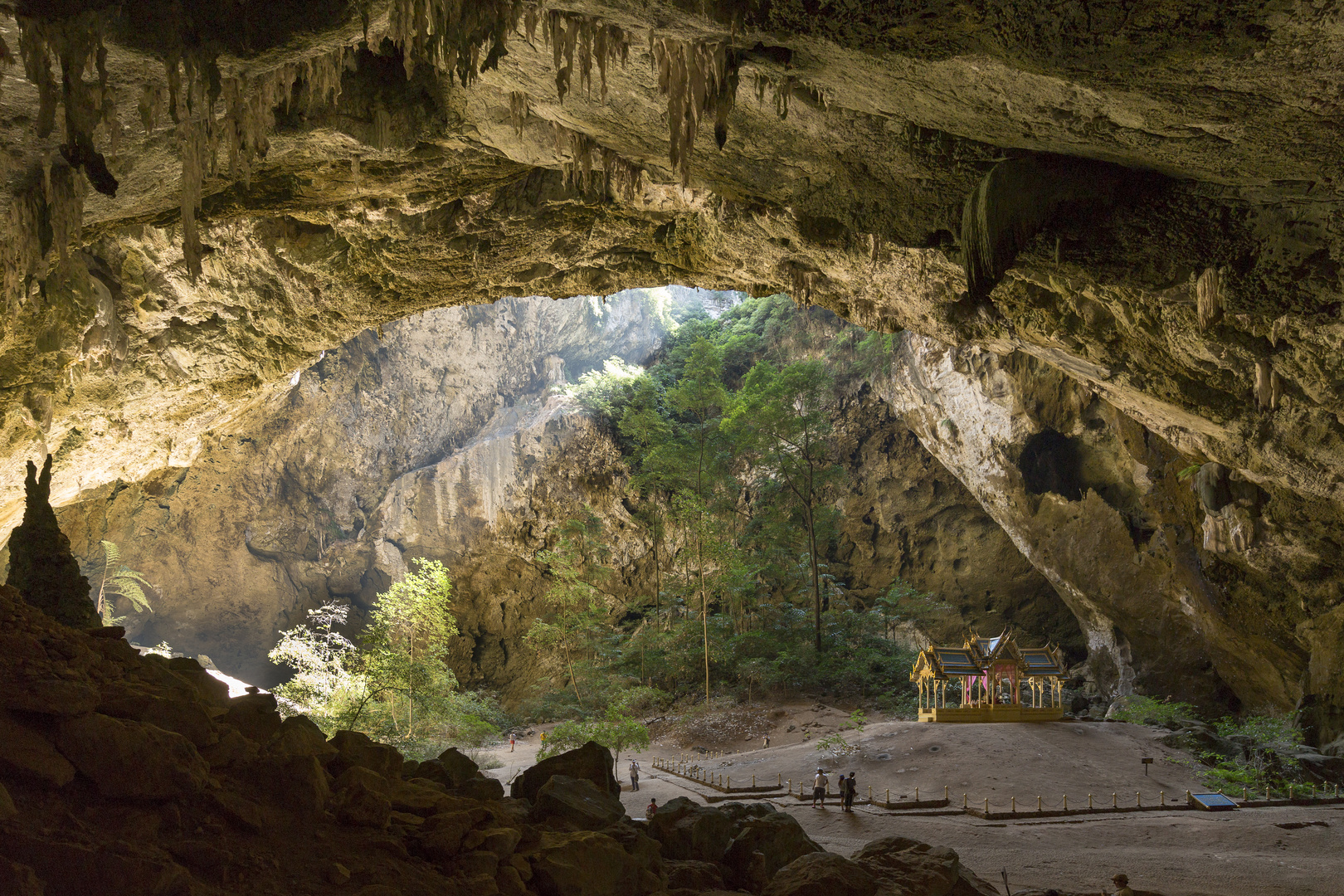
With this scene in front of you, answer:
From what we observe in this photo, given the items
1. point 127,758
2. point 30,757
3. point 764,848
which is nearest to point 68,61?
point 30,757

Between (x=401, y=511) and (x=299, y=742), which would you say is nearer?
(x=299, y=742)

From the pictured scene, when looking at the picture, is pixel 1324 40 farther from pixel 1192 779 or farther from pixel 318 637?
pixel 318 637

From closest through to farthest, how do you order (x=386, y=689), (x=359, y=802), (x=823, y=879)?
(x=359, y=802) → (x=823, y=879) → (x=386, y=689)

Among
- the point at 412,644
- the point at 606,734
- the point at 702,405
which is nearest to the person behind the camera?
the point at 606,734

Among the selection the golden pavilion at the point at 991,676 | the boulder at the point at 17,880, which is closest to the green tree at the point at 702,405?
the golden pavilion at the point at 991,676

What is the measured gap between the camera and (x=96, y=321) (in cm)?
1095

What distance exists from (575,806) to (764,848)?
1.87 m

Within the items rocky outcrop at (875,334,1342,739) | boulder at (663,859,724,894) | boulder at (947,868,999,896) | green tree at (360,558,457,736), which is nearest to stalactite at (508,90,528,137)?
boulder at (663,859,724,894)

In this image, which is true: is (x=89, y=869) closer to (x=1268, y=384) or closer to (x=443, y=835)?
(x=443, y=835)

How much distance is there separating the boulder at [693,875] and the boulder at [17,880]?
4.25 meters

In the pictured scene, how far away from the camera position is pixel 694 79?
4.70m

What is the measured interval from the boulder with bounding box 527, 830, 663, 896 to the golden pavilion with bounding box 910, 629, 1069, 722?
476 inches

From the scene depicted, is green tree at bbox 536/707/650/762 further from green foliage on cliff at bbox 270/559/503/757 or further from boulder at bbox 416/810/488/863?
boulder at bbox 416/810/488/863

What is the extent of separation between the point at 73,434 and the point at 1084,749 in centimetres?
1900
